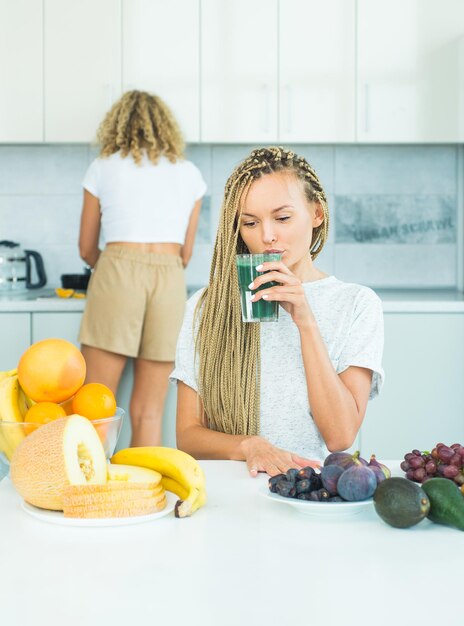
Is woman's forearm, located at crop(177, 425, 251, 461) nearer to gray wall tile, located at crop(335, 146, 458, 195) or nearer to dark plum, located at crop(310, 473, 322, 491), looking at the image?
dark plum, located at crop(310, 473, 322, 491)

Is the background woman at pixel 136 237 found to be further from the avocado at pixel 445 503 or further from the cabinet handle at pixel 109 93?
the avocado at pixel 445 503

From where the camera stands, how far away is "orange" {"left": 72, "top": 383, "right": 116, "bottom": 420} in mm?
1333

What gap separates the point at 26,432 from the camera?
131 cm

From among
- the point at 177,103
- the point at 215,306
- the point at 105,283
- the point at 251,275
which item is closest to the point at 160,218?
the point at 105,283

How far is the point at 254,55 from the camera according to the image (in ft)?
11.4

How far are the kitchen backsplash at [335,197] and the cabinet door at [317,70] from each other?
1.05 feet

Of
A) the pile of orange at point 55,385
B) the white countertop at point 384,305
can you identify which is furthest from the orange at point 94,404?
the white countertop at point 384,305

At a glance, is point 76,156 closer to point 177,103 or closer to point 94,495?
point 177,103

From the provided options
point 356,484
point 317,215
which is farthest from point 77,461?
point 317,215

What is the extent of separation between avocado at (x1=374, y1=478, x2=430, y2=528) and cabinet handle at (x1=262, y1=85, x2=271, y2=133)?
253cm

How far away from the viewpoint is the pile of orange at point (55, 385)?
1.33 meters

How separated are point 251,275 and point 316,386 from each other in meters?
0.26

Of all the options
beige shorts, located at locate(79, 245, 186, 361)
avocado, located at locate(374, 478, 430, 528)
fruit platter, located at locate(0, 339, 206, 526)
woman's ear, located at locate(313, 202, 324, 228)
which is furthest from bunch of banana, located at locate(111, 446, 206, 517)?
beige shorts, located at locate(79, 245, 186, 361)

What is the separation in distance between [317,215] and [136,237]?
136cm
